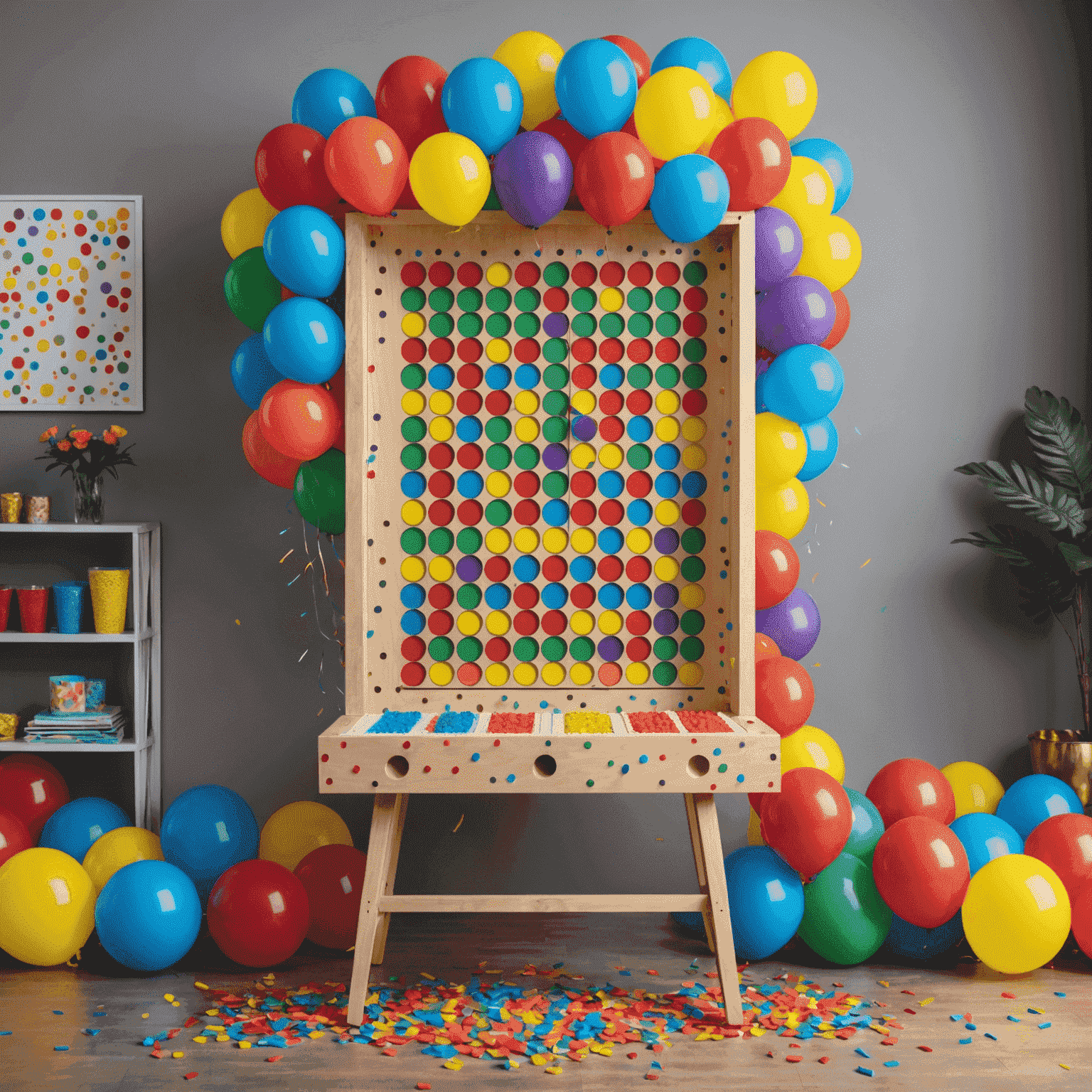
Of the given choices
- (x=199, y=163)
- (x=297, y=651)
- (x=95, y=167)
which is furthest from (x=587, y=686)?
(x=95, y=167)

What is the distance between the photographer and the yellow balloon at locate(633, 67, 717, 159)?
6.57 feet

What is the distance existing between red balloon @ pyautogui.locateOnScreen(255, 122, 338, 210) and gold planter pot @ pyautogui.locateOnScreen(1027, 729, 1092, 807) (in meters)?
2.37

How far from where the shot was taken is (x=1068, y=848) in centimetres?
226

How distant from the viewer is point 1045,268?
9.08 feet

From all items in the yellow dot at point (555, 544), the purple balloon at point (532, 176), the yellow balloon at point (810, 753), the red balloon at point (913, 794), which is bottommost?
the red balloon at point (913, 794)

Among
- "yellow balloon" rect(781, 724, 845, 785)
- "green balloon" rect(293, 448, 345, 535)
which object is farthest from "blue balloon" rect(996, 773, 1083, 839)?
"green balloon" rect(293, 448, 345, 535)

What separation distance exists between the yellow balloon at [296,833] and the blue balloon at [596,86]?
1.82 metres

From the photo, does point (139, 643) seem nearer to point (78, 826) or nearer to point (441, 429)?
point (78, 826)

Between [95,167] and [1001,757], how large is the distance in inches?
124

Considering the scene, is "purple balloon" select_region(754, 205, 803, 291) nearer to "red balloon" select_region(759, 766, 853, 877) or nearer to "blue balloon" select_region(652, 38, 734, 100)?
"blue balloon" select_region(652, 38, 734, 100)

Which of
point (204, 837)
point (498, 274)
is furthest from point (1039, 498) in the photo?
point (204, 837)

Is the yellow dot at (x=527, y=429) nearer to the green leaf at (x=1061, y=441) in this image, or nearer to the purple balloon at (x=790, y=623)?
the purple balloon at (x=790, y=623)

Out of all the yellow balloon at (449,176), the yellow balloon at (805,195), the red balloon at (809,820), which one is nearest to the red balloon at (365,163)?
the yellow balloon at (449,176)

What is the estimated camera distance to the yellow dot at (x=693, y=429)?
2193 millimetres
